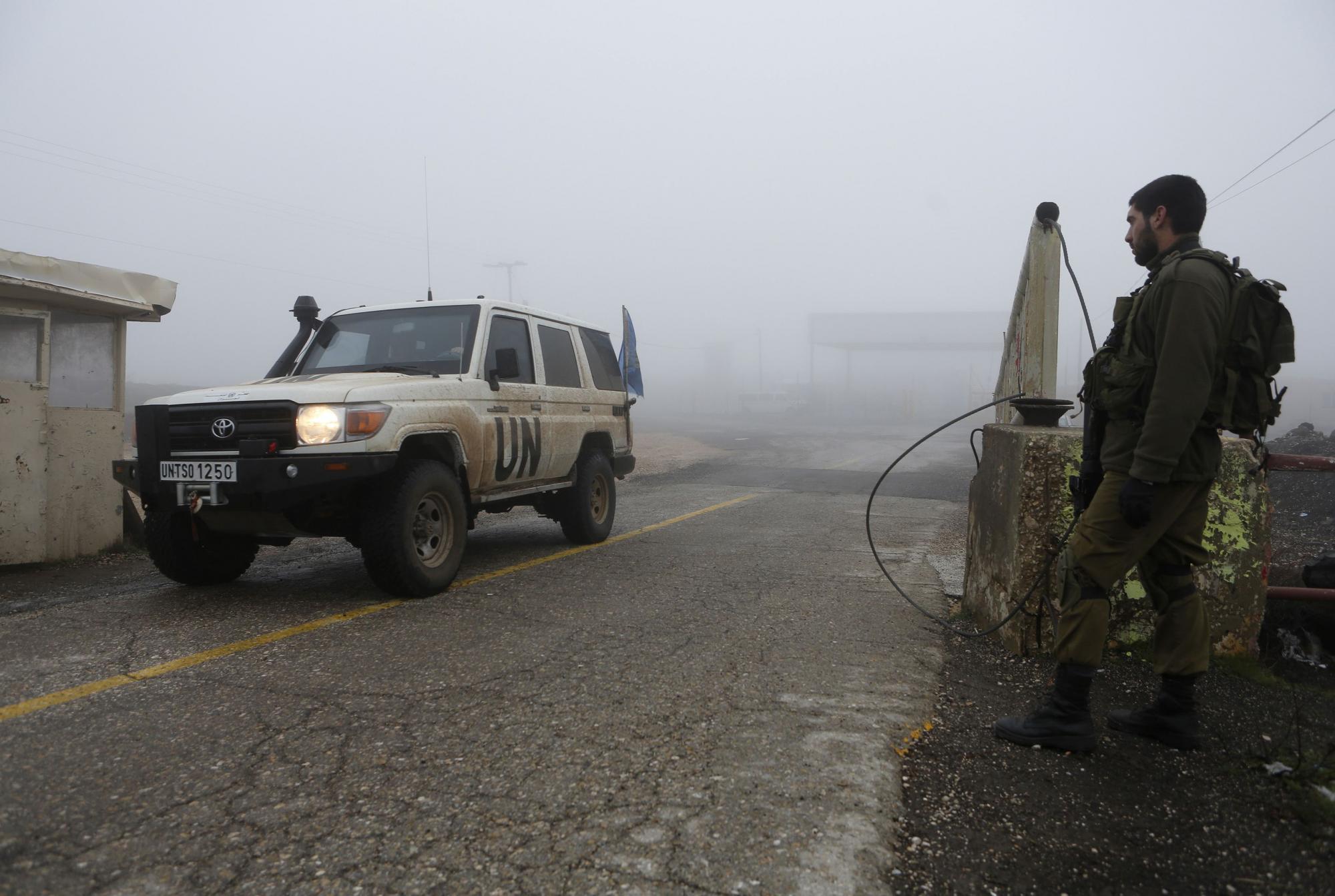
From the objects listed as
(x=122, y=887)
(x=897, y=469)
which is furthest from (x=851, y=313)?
(x=122, y=887)

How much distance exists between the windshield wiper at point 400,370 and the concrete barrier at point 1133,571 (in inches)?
143

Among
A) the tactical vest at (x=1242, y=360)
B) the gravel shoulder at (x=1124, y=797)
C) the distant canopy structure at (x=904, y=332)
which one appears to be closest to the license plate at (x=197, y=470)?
the gravel shoulder at (x=1124, y=797)

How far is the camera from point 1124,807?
2.61 m

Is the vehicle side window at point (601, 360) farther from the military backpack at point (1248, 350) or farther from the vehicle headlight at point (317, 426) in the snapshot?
the military backpack at point (1248, 350)

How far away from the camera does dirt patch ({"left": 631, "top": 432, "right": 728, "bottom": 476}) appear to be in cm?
1613

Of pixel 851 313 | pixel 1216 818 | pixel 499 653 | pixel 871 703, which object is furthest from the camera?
pixel 851 313

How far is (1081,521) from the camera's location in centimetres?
310

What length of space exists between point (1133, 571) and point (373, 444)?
3.89m

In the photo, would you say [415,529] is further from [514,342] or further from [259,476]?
[514,342]

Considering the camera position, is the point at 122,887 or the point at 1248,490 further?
the point at 1248,490

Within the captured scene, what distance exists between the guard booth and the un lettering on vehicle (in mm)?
3377

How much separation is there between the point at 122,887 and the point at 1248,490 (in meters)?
4.33

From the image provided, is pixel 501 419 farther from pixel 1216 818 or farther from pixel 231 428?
pixel 1216 818

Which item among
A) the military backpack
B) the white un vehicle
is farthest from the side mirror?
the military backpack
